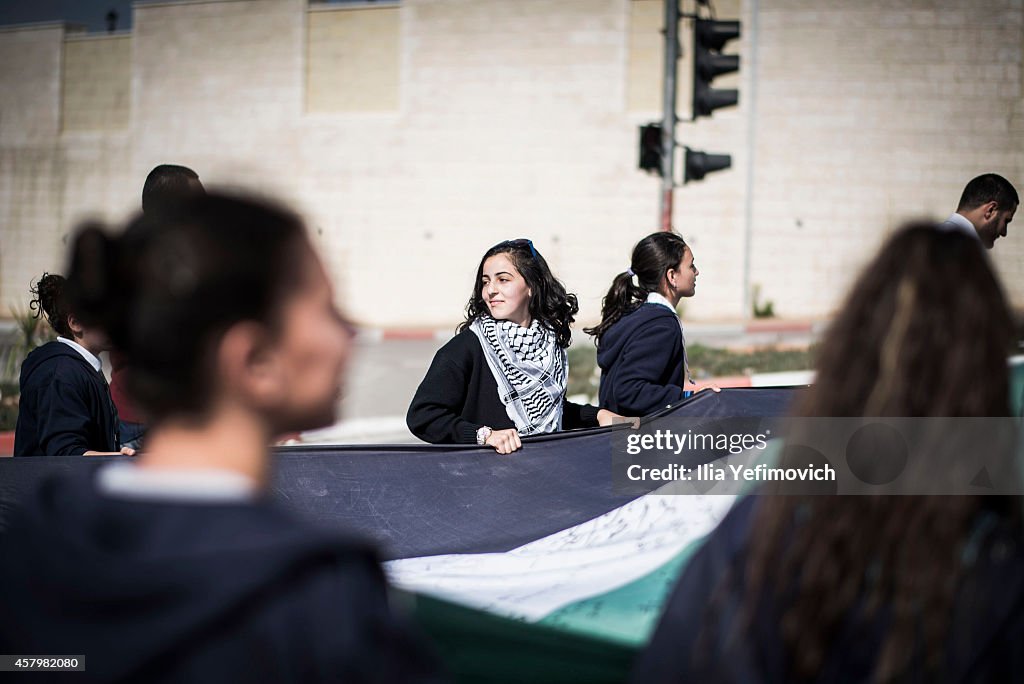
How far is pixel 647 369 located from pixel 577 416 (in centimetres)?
40

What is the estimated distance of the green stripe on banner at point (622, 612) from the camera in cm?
321

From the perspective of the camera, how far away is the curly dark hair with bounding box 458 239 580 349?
486 centimetres

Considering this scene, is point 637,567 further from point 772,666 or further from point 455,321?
point 455,321

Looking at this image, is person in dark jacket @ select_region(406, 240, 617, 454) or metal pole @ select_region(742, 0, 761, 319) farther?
metal pole @ select_region(742, 0, 761, 319)

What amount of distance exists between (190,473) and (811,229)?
2266 centimetres

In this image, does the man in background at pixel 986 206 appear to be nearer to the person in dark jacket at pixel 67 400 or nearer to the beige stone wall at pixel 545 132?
the person in dark jacket at pixel 67 400

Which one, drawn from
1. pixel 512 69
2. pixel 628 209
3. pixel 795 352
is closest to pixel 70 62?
pixel 512 69

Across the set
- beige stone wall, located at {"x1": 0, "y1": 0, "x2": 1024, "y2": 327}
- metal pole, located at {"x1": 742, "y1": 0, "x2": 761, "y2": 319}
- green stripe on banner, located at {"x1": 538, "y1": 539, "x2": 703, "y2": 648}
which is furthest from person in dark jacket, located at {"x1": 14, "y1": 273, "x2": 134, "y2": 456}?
metal pole, located at {"x1": 742, "y1": 0, "x2": 761, "y2": 319}

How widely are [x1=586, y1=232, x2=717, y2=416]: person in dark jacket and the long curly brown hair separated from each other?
3.39 metres

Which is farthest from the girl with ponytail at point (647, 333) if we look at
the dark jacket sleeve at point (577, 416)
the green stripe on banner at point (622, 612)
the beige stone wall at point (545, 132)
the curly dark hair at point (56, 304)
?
the beige stone wall at point (545, 132)

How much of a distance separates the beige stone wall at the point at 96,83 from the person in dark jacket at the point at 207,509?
1093 inches

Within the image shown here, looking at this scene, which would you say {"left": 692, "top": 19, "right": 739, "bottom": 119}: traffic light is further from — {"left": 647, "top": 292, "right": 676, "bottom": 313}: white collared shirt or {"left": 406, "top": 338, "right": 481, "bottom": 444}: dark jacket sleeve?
{"left": 406, "top": 338, "right": 481, "bottom": 444}: dark jacket sleeve

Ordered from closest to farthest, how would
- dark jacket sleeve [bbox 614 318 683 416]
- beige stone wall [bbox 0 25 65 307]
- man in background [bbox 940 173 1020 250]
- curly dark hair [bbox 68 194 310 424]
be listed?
1. curly dark hair [bbox 68 194 310 424]
2. dark jacket sleeve [bbox 614 318 683 416]
3. man in background [bbox 940 173 1020 250]
4. beige stone wall [bbox 0 25 65 307]

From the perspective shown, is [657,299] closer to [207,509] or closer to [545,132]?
[207,509]
